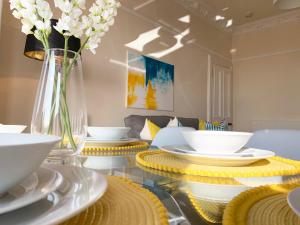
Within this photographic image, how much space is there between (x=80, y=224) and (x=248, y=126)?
5.74 meters

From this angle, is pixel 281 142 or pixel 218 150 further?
pixel 281 142

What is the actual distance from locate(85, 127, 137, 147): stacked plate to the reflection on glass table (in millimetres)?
281

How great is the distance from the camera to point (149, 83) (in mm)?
3695

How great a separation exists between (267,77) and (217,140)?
5.28 metres

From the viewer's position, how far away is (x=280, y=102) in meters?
5.07

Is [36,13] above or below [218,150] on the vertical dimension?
above

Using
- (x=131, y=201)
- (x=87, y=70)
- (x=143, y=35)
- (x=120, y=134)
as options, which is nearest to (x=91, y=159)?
(x=120, y=134)

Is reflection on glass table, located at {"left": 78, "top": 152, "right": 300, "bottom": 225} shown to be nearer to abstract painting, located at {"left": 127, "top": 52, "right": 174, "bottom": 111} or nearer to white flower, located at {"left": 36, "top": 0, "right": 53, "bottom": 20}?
white flower, located at {"left": 36, "top": 0, "right": 53, "bottom": 20}

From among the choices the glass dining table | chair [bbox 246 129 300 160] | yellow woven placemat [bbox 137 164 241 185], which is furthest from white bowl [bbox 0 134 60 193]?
chair [bbox 246 129 300 160]

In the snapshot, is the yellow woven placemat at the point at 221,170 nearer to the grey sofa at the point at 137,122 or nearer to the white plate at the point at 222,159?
the white plate at the point at 222,159

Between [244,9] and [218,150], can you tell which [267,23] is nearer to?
[244,9]

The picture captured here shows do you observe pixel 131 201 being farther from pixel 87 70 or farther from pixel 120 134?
pixel 87 70

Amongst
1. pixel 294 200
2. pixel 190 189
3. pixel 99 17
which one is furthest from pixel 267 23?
pixel 294 200

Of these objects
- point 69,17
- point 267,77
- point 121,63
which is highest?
point 267,77
